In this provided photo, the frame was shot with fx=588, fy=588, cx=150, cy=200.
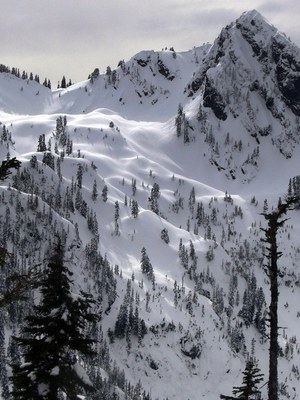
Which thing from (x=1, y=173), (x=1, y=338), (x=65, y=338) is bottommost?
(x=65, y=338)

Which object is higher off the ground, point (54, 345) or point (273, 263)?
point (273, 263)

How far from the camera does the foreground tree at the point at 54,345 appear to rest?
2278 centimetres

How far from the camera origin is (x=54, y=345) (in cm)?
2336

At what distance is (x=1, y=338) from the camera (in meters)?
185

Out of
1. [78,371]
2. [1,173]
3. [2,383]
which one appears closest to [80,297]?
[78,371]

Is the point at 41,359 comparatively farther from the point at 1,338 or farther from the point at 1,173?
the point at 1,338

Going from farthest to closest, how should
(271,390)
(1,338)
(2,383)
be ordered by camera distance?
(1,338), (2,383), (271,390)

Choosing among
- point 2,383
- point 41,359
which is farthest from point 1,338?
point 41,359

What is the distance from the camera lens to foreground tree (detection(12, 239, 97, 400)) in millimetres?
22781

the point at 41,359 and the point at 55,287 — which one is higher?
the point at 55,287

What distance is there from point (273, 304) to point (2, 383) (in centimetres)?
16433

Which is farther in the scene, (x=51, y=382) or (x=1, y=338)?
(x=1, y=338)

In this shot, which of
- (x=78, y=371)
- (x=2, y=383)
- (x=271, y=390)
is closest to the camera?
(x=78, y=371)

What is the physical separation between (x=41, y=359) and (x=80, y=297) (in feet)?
9.55
